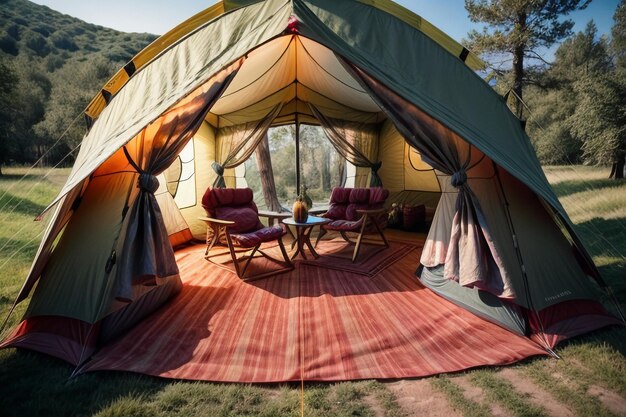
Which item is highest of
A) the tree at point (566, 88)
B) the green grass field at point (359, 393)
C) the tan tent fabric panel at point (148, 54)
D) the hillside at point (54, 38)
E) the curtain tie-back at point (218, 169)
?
the hillside at point (54, 38)

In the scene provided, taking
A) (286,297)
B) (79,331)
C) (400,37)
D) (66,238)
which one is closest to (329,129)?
(400,37)

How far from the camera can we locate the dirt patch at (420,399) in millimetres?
1461

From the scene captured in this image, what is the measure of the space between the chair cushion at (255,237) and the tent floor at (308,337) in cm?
52

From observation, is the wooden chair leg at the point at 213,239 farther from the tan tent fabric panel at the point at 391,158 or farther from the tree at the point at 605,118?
the tree at the point at 605,118

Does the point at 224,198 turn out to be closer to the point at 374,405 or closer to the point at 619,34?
the point at 374,405

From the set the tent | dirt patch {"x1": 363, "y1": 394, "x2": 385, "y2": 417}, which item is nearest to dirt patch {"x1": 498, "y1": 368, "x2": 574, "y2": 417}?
the tent

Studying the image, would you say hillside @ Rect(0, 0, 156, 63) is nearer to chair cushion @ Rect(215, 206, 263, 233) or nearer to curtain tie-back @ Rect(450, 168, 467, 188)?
chair cushion @ Rect(215, 206, 263, 233)

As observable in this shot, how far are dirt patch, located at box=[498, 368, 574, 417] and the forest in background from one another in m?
2.20

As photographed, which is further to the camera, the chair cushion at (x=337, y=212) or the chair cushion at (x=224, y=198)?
the chair cushion at (x=337, y=212)

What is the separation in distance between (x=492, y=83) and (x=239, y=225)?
5004 millimetres

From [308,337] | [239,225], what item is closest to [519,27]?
[239,225]

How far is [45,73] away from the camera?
60.0 feet

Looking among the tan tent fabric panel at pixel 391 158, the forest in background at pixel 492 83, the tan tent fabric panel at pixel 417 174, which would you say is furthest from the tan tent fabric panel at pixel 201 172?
the tan tent fabric panel at pixel 417 174

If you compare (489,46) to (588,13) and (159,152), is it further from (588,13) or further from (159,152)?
(159,152)
